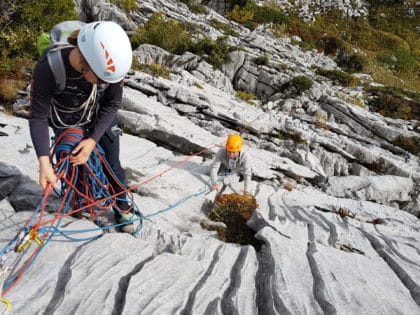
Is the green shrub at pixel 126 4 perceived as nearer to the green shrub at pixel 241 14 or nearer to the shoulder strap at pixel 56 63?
the green shrub at pixel 241 14

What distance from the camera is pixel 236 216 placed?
23.0 feet

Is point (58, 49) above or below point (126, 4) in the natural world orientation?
below

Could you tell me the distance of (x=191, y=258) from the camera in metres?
4.39

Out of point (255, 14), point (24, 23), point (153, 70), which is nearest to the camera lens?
point (24, 23)

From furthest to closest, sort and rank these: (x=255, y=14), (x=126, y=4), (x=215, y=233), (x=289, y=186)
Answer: (x=255, y=14)
(x=126, y=4)
(x=289, y=186)
(x=215, y=233)

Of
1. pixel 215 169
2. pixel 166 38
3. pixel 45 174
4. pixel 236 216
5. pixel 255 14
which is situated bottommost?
pixel 236 216

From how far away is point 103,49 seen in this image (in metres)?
3.11

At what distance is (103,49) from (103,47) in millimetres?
20

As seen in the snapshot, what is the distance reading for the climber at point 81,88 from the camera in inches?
124

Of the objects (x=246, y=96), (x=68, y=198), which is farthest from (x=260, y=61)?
(x=68, y=198)

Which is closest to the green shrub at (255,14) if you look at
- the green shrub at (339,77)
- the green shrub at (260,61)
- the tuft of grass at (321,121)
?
the green shrub at (339,77)

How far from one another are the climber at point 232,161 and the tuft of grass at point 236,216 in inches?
23.2

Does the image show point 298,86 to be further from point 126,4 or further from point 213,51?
point 126,4

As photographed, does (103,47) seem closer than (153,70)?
Yes
